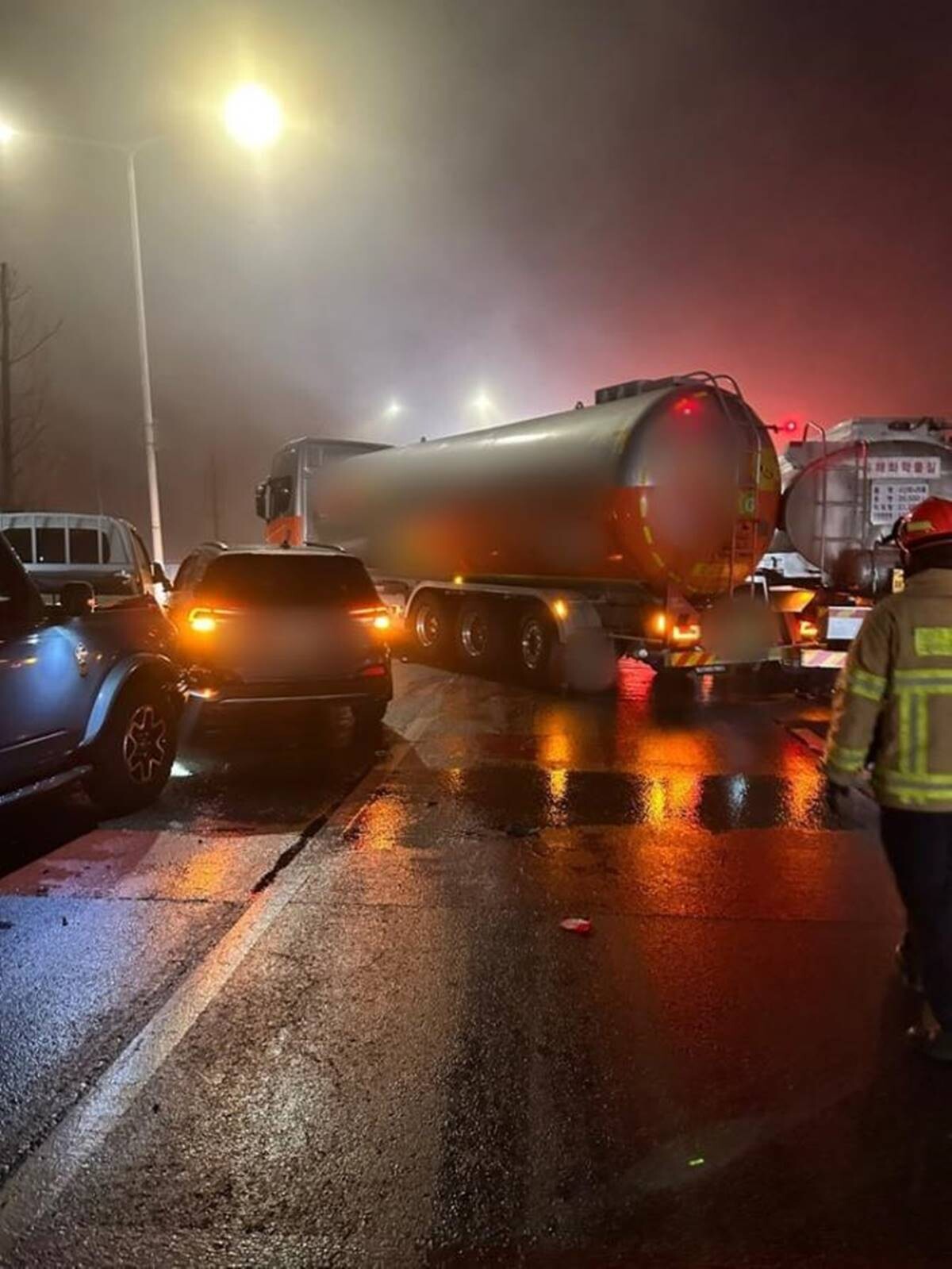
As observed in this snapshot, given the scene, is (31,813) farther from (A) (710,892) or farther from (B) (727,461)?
(B) (727,461)

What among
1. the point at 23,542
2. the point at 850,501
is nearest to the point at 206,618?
the point at 23,542

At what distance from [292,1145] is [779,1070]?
168cm

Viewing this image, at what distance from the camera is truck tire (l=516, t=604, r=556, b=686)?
12.5 metres

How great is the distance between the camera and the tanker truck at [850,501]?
37.9 ft

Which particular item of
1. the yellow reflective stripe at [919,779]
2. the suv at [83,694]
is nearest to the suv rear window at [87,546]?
the suv at [83,694]

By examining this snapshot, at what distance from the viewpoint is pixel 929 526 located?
351 cm

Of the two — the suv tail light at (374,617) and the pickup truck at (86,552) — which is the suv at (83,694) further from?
the pickup truck at (86,552)

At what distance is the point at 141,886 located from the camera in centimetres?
541

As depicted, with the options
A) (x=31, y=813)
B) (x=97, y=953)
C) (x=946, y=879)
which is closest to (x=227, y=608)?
(x=31, y=813)

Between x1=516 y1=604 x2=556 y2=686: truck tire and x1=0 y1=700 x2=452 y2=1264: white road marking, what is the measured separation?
6.97 meters

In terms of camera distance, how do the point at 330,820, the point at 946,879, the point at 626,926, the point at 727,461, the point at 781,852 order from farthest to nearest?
the point at 727,461 → the point at 330,820 → the point at 781,852 → the point at 626,926 → the point at 946,879

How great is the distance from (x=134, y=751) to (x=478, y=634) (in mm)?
7872

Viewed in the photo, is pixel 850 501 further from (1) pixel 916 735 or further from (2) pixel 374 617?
(1) pixel 916 735

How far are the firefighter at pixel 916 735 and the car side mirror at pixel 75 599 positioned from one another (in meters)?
4.44
